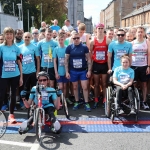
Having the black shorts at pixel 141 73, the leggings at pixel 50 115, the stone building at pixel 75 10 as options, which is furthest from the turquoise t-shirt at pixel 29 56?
the stone building at pixel 75 10

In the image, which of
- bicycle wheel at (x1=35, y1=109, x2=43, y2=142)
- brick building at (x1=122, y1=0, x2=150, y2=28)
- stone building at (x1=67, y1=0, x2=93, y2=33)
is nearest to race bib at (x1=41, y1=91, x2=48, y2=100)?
bicycle wheel at (x1=35, y1=109, x2=43, y2=142)

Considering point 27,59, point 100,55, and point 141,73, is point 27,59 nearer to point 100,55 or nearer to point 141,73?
point 100,55

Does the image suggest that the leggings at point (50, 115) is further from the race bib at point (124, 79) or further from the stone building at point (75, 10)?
the stone building at point (75, 10)

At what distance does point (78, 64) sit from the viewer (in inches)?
230

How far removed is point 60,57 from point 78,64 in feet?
1.58

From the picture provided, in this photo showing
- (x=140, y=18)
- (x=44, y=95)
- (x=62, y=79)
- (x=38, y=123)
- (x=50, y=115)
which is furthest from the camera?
(x=140, y=18)

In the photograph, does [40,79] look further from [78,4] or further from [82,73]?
[78,4]

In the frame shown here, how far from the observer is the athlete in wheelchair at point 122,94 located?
193 inches

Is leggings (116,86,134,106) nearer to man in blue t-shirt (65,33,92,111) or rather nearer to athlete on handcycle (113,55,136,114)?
athlete on handcycle (113,55,136,114)

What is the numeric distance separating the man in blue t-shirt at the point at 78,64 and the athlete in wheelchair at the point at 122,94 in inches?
29.5

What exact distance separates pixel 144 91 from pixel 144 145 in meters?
2.29

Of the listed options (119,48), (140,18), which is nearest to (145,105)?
(119,48)

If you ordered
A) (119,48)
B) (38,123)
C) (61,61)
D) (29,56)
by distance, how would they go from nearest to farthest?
(38,123) < (119,48) < (29,56) < (61,61)

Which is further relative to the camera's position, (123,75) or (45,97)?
(123,75)
